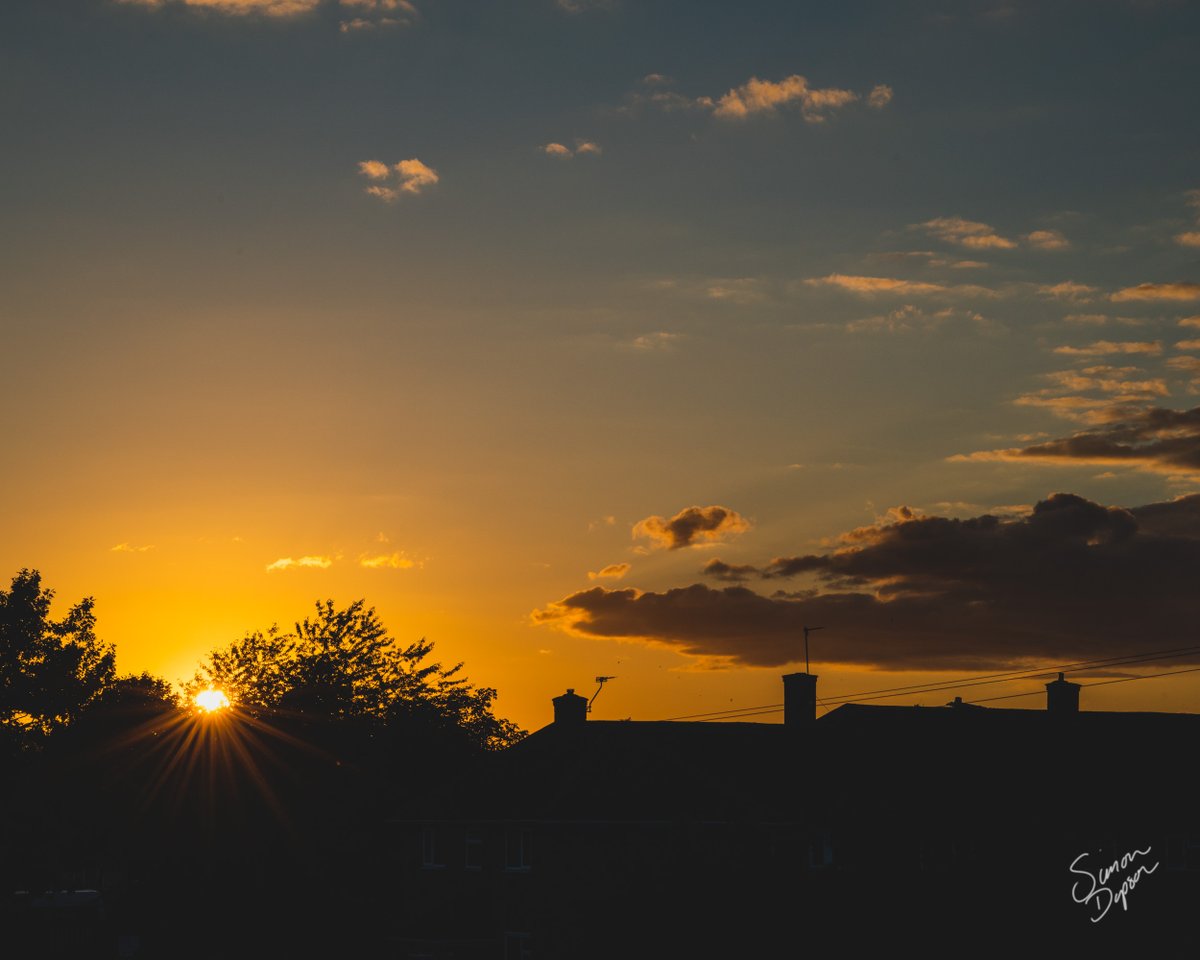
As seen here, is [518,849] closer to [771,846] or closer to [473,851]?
[473,851]

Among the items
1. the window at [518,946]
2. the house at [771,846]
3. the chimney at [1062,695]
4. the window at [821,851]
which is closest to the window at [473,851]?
the house at [771,846]

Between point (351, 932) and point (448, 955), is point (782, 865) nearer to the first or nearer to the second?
point (448, 955)

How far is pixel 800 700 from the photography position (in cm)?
6775

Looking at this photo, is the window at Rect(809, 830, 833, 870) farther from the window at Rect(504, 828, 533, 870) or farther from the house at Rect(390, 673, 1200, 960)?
the window at Rect(504, 828, 533, 870)

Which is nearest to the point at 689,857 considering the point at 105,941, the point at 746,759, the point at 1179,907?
the point at 746,759

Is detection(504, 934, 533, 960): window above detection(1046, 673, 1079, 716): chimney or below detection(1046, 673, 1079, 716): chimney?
below

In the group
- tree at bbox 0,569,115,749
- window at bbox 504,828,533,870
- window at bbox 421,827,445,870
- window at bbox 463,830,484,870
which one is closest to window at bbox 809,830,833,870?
window at bbox 504,828,533,870

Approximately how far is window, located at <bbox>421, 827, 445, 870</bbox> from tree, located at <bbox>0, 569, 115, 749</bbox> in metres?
44.8

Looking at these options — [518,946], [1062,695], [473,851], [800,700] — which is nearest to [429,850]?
[473,851]

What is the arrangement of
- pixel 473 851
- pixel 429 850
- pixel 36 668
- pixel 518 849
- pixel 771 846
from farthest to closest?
pixel 36 668
pixel 429 850
pixel 473 851
pixel 518 849
pixel 771 846

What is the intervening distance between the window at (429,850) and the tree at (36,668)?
44.8m

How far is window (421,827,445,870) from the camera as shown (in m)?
57.3

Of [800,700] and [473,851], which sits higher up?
[800,700]

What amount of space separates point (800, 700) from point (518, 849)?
18.2m
